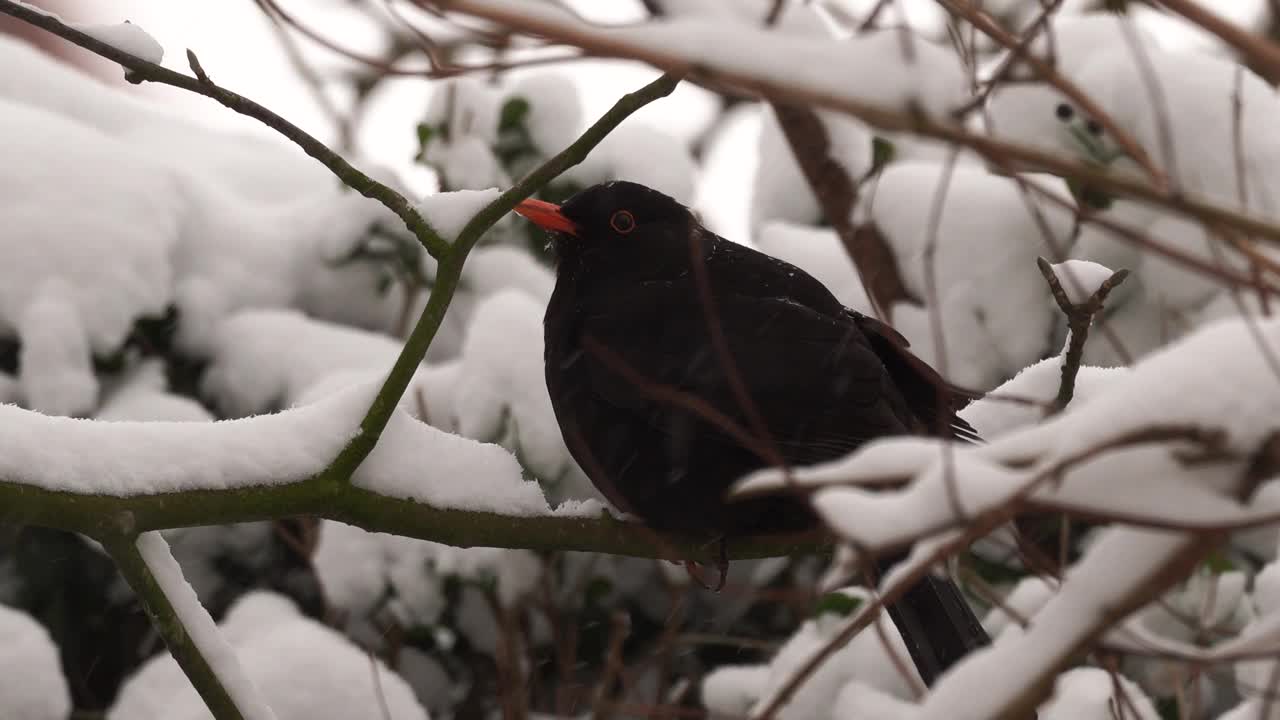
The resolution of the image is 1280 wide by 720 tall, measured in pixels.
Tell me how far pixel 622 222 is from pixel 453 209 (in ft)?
3.70

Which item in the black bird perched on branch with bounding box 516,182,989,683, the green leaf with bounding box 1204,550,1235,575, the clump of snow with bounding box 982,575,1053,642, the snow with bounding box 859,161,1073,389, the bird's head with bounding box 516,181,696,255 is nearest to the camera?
the black bird perched on branch with bounding box 516,182,989,683

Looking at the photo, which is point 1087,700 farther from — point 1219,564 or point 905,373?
point 905,373

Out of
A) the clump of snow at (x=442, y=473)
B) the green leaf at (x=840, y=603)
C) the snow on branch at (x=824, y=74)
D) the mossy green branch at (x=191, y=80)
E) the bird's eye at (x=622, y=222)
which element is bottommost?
the green leaf at (x=840, y=603)

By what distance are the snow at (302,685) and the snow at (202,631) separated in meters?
0.73

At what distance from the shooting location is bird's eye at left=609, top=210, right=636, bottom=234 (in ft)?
12.0

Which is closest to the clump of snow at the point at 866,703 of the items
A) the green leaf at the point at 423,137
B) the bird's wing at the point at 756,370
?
the bird's wing at the point at 756,370

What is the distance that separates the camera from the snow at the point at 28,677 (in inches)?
127

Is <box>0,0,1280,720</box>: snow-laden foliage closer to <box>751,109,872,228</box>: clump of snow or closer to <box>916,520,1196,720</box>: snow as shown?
<box>751,109,872,228</box>: clump of snow

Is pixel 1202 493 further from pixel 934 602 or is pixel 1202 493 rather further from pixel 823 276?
pixel 823 276

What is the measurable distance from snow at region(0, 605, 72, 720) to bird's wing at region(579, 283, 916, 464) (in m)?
1.47

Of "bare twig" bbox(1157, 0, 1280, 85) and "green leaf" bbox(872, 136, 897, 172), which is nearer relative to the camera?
"bare twig" bbox(1157, 0, 1280, 85)

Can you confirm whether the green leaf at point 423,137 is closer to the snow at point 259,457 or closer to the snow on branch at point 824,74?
the snow at point 259,457

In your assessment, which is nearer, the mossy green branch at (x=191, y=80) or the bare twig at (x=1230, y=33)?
the bare twig at (x=1230, y=33)

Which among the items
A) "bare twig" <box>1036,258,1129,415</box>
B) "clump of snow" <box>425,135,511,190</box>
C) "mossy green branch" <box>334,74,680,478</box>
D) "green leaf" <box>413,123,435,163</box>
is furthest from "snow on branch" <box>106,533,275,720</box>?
"green leaf" <box>413,123,435,163</box>
